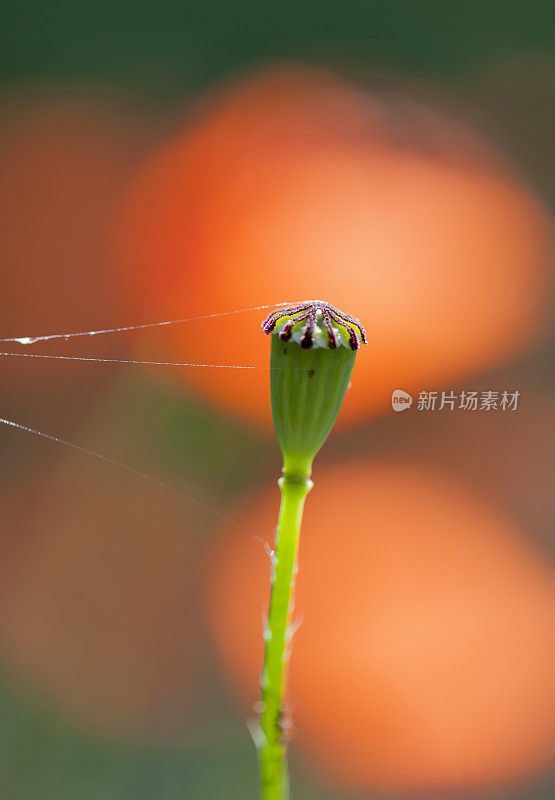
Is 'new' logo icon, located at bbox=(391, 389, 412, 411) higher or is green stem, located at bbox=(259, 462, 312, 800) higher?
'new' logo icon, located at bbox=(391, 389, 412, 411)

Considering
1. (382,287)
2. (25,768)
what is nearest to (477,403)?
(25,768)

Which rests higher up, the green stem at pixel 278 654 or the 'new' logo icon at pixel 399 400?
the 'new' logo icon at pixel 399 400

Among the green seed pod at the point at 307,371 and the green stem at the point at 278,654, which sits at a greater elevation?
the green seed pod at the point at 307,371

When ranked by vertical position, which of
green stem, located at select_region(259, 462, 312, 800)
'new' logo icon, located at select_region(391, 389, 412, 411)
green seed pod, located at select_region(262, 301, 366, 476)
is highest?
'new' logo icon, located at select_region(391, 389, 412, 411)

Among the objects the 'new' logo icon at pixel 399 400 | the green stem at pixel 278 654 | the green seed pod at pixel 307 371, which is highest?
the 'new' logo icon at pixel 399 400

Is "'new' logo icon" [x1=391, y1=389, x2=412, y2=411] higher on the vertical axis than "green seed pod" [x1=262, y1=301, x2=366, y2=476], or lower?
higher
